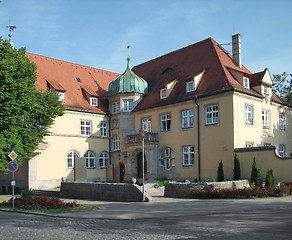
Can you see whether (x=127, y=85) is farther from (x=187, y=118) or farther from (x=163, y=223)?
(x=163, y=223)

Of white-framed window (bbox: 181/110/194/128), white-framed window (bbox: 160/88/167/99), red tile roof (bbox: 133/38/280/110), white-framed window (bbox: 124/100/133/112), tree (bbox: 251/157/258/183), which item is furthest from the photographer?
white-framed window (bbox: 124/100/133/112)

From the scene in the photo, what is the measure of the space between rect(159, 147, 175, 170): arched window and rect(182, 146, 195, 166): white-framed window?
1263mm

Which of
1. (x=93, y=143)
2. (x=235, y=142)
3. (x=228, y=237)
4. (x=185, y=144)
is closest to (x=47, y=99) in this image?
(x=93, y=143)

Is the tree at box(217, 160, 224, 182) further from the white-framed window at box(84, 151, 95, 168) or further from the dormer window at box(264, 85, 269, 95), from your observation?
the white-framed window at box(84, 151, 95, 168)

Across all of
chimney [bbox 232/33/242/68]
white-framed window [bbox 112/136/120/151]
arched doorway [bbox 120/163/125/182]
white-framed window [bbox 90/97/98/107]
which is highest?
chimney [bbox 232/33/242/68]

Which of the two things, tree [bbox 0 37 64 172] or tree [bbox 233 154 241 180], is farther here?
tree [bbox 233 154 241 180]

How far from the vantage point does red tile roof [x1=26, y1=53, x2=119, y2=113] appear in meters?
31.4

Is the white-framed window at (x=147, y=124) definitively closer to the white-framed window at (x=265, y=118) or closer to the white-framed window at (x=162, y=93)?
the white-framed window at (x=162, y=93)

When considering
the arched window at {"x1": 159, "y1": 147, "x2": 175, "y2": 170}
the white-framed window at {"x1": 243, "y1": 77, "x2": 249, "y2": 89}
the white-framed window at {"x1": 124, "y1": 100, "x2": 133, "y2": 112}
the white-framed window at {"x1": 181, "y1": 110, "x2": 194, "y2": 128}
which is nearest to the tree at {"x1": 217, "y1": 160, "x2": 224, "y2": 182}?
the white-framed window at {"x1": 181, "y1": 110, "x2": 194, "y2": 128}

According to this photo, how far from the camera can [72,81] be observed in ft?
111

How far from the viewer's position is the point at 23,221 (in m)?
12.8

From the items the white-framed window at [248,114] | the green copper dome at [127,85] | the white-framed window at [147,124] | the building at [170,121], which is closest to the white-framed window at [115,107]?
the building at [170,121]

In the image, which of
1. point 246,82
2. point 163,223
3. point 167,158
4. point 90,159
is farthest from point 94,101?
point 163,223

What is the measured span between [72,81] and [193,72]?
1180cm
